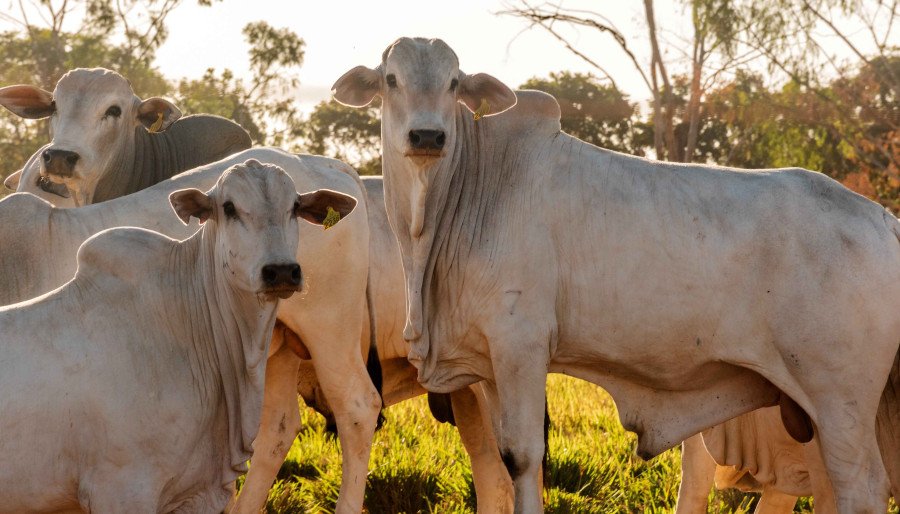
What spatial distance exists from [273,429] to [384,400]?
2.56 ft

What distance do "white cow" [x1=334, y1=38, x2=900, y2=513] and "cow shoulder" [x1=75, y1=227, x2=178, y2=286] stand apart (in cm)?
107

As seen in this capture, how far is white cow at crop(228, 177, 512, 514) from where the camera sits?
714 cm

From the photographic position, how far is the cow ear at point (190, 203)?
16.4ft

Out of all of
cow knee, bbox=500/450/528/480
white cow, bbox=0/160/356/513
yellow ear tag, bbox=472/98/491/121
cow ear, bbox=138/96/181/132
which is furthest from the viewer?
cow ear, bbox=138/96/181/132

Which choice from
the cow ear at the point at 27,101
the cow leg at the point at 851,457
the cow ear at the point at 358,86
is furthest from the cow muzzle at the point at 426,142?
the cow ear at the point at 27,101

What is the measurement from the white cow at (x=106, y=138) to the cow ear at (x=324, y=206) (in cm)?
205

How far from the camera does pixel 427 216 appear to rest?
18.8 feet

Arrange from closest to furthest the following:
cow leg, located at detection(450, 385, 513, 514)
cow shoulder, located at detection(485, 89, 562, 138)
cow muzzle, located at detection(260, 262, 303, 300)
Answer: cow muzzle, located at detection(260, 262, 303, 300), cow shoulder, located at detection(485, 89, 562, 138), cow leg, located at detection(450, 385, 513, 514)

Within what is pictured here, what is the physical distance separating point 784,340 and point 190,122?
3710 mm

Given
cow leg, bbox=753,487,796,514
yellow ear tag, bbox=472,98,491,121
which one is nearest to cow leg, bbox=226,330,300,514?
yellow ear tag, bbox=472,98,491,121

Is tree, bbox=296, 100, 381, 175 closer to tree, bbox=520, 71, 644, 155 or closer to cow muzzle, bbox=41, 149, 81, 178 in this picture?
tree, bbox=520, 71, 644, 155

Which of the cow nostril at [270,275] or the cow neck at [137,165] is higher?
the cow neck at [137,165]

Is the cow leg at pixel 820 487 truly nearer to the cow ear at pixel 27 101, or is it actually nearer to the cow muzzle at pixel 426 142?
the cow muzzle at pixel 426 142

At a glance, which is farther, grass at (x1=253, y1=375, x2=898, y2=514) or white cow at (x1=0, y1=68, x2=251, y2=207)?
grass at (x1=253, y1=375, x2=898, y2=514)
